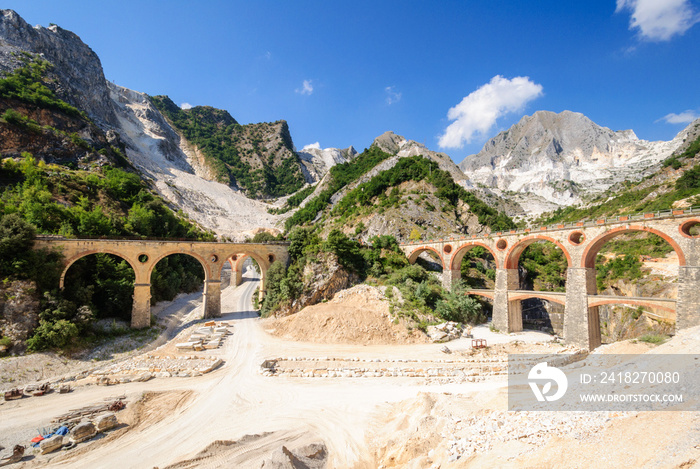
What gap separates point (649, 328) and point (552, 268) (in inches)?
630

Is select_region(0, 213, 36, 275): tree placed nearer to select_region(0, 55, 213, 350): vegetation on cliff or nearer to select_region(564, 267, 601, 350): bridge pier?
select_region(0, 55, 213, 350): vegetation on cliff

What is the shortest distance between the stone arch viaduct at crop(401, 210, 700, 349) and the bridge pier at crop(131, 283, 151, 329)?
30792 mm

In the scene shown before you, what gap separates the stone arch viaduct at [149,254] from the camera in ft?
82.0

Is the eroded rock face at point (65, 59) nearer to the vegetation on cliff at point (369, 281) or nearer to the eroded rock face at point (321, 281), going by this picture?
the vegetation on cliff at point (369, 281)

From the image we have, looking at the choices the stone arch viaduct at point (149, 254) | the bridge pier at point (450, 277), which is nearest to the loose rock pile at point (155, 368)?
the stone arch viaduct at point (149, 254)

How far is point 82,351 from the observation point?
840 inches

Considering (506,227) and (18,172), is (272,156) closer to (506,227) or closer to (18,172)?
(18,172)

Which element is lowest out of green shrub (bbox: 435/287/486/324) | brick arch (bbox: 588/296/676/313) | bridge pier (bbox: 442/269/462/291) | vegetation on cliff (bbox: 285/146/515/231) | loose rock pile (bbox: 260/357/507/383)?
loose rock pile (bbox: 260/357/507/383)

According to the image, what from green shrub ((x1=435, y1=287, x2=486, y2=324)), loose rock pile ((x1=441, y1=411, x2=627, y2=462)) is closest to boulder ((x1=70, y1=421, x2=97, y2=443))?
loose rock pile ((x1=441, y1=411, x2=627, y2=462))

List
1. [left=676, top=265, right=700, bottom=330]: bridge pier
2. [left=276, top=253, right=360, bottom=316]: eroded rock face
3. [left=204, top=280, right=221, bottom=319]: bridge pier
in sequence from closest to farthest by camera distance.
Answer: [left=676, top=265, right=700, bottom=330]: bridge pier < [left=276, top=253, right=360, bottom=316]: eroded rock face < [left=204, top=280, right=221, bottom=319]: bridge pier

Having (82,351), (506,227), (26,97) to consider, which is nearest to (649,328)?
(506,227)

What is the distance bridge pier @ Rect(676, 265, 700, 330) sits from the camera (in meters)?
18.2

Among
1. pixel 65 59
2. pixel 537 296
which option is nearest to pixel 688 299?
pixel 537 296

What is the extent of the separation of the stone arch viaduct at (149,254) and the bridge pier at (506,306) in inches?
898
